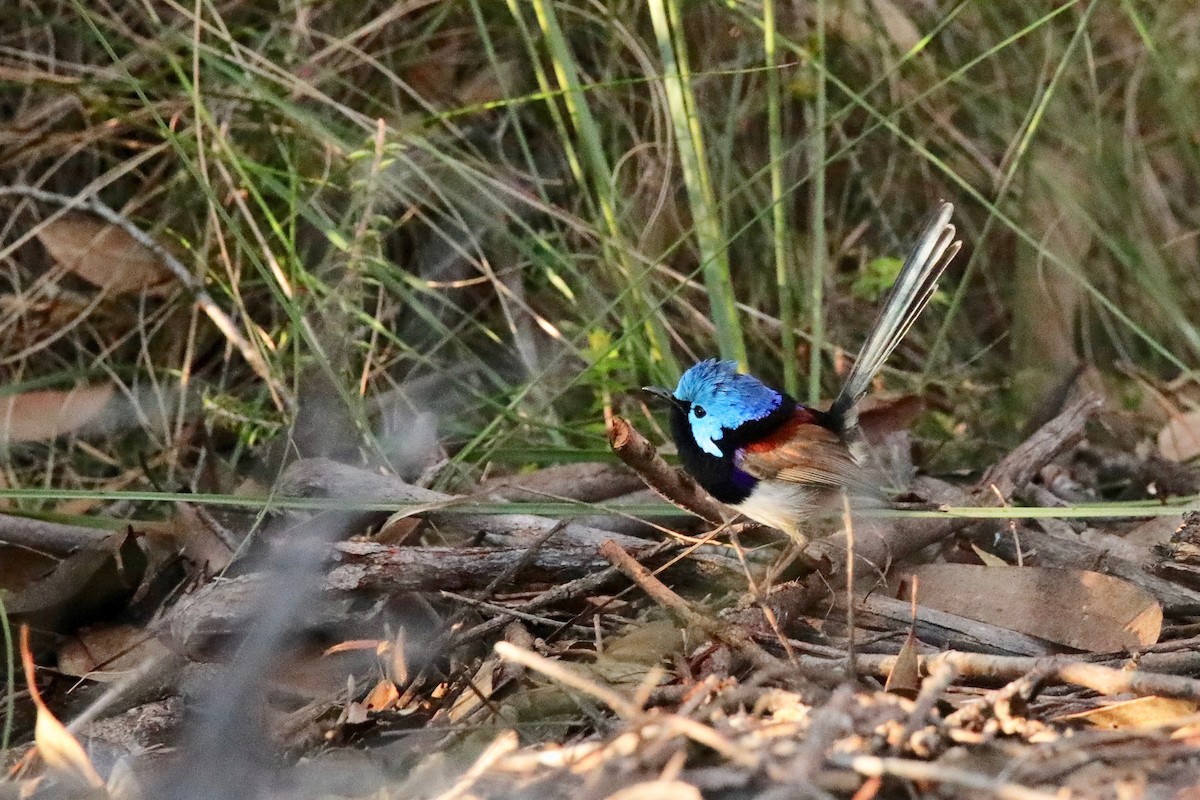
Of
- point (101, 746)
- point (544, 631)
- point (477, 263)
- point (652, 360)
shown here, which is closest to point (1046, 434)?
point (652, 360)

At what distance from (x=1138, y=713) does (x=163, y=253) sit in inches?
125

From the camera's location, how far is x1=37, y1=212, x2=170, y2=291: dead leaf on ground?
4.04 meters

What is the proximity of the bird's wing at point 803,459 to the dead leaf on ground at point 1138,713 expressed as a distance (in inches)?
42.2

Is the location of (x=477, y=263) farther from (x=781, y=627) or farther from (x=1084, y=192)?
(x=1084, y=192)

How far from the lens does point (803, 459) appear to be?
10.1 ft

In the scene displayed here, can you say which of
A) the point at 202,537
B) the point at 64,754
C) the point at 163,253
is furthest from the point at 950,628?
the point at 163,253

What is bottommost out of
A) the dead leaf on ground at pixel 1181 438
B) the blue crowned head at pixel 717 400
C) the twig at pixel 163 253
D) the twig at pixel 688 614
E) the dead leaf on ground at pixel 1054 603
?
the dead leaf on ground at pixel 1181 438

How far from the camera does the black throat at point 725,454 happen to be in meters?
3.08

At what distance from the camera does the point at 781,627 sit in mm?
2424

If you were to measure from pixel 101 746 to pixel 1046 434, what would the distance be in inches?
94.2

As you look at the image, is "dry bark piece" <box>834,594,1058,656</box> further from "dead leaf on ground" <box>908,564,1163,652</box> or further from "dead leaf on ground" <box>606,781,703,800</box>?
"dead leaf on ground" <box>606,781,703,800</box>

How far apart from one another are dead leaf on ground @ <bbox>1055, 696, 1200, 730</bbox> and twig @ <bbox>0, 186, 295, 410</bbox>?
2.48 meters

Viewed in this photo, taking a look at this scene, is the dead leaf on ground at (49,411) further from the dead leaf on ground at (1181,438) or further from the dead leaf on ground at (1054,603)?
the dead leaf on ground at (1181,438)

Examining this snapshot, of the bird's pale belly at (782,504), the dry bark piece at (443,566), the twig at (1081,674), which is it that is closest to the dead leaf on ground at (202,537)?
the dry bark piece at (443,566)
